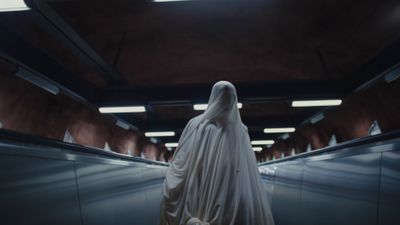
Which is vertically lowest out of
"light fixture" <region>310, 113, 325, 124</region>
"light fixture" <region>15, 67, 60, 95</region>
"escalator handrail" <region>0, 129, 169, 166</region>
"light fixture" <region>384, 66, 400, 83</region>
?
"escalator handrail" <region>0, 129, 169, 166</region>

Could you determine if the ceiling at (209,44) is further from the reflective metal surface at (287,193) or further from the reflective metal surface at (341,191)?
the reflective metal surface at (341,191)

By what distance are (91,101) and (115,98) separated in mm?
713

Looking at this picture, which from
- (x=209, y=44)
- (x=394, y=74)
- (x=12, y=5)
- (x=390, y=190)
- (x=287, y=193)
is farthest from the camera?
(x=209, y=44)

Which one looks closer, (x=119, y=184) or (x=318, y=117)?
(x=119, y=184)

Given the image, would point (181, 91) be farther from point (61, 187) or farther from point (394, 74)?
point (61, 187)

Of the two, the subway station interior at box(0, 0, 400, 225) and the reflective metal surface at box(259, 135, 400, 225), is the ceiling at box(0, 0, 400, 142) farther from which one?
the reflective metal surface at box(259, 135, 400, 225)

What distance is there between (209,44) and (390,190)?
6.83 metres

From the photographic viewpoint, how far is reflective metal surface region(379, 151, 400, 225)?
5.17ft

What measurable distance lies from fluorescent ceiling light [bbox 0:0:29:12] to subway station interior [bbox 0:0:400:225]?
2 cm

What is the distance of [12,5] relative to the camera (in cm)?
391

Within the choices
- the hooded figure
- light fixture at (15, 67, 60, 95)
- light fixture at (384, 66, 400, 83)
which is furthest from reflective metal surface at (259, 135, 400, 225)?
light fixture at (15, 67, 60, 95)

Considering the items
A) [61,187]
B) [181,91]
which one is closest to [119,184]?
[61,187]

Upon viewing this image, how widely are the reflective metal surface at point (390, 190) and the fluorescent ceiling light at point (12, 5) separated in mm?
4702

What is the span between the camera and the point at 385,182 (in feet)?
5.59
